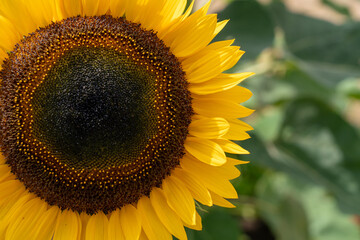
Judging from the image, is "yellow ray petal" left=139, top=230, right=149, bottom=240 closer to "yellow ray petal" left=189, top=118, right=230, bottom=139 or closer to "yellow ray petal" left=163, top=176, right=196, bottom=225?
"yellow ray petal" left=163, top=176, right=196, bottom=225

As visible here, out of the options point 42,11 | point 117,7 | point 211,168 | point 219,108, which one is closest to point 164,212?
point 211,168

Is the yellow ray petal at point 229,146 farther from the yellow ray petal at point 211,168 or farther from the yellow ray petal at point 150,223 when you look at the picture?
the yellow ray petal at point 150,223

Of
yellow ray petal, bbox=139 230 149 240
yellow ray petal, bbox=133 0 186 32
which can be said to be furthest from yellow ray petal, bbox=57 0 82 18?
yellow ray petal, bbox=139 230 149 240

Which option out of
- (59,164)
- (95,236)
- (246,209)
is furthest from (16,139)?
(246,209)

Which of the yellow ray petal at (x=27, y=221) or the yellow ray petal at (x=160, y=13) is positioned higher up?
the yellow ray petal at (x=160, y=13)

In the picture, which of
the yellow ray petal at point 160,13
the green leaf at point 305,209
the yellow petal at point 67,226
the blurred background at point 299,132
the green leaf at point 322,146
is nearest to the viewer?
the yellow ray petal at point 160,13

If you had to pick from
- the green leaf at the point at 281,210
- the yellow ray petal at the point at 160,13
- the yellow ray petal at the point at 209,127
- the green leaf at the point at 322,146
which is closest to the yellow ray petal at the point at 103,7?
the yellow ray petal at the point at 160,13
